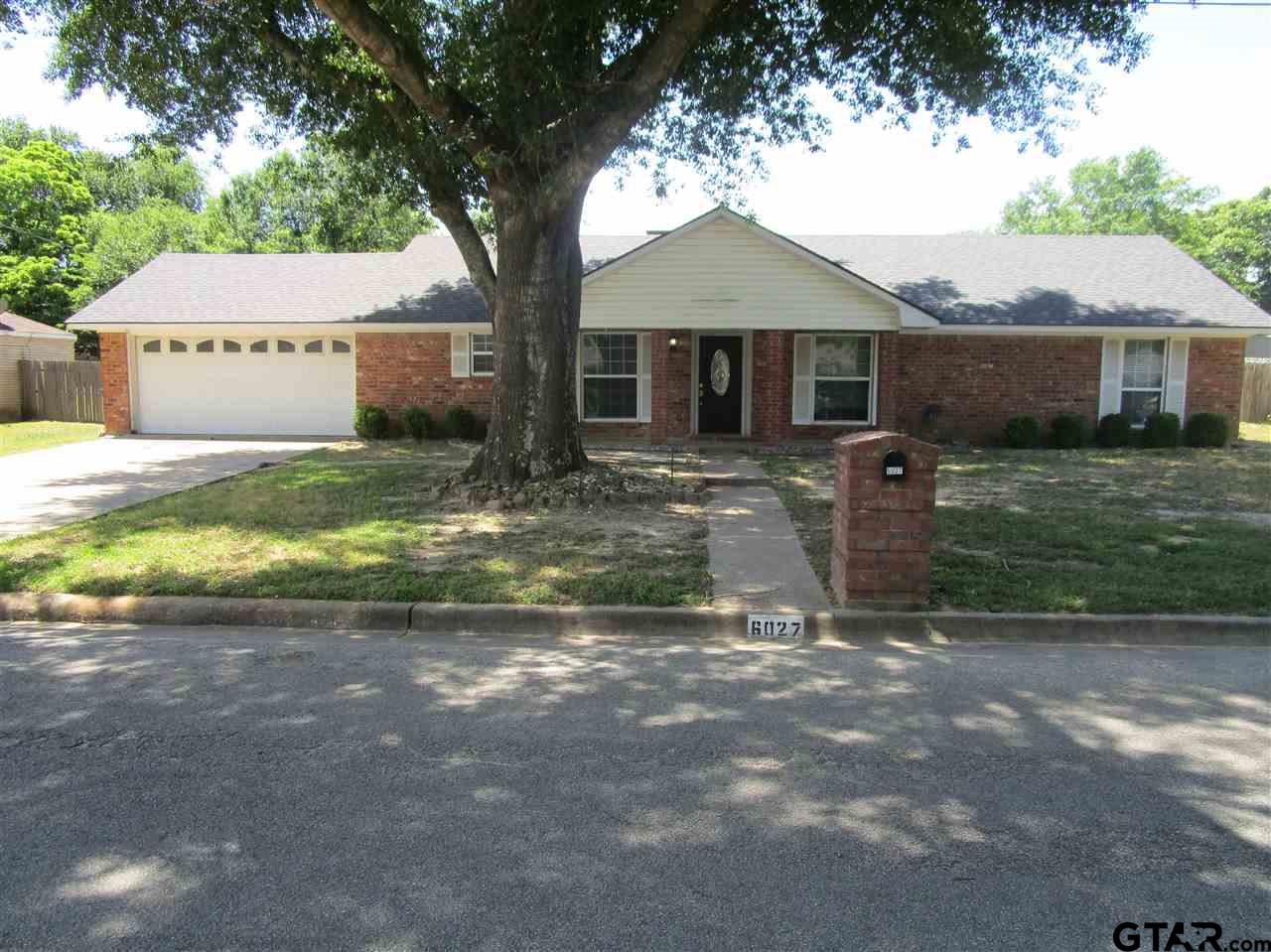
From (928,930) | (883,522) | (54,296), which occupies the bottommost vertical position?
(928,930)

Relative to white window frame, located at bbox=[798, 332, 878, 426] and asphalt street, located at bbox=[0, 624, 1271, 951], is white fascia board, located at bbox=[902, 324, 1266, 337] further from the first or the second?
asphalt street, located at bbox=[0, 624, 1271, 951]

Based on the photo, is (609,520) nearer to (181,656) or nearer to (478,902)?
(181,656)

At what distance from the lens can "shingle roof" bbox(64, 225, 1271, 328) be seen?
1836cm

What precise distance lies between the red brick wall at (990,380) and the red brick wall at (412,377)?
882 centimetres

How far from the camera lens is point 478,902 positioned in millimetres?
3062

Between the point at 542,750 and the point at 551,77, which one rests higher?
the point at 551,77

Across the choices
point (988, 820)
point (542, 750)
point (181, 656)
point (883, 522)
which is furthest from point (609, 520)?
point (988, 820)

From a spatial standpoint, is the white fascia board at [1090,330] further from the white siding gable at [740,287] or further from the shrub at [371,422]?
the shrub at [371,422]

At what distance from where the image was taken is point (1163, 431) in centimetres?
1792

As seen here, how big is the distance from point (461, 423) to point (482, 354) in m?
1.55

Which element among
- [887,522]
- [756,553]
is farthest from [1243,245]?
[887,522]

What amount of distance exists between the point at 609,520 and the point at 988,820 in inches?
259

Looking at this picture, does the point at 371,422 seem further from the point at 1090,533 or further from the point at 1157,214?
the point at 1157,214

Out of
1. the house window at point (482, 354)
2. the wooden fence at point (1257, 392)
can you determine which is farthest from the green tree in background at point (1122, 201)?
the house window at point (482, 354)
